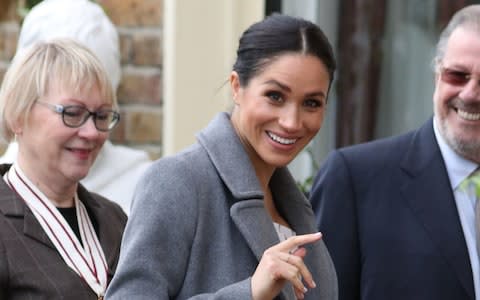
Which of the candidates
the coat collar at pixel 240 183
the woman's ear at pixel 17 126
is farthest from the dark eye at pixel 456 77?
the woman's ear at pixel 17 126

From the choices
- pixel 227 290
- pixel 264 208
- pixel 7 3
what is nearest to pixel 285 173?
pixel 264 208

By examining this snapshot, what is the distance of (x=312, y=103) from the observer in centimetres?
404

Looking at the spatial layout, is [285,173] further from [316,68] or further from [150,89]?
[150,89]

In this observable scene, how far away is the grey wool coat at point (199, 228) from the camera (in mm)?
3811

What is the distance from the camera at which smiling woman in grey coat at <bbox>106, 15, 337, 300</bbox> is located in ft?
12.5

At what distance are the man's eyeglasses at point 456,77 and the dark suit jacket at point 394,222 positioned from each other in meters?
0.24

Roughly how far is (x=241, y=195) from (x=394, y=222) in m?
1.25

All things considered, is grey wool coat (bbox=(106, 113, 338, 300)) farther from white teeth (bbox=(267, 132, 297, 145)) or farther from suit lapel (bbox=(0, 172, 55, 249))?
suit lapel (bbox=(0, 172, 55, 249))

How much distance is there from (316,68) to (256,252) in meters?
0.50

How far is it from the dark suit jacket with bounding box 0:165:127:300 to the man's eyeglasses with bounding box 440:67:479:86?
1204 millimetres

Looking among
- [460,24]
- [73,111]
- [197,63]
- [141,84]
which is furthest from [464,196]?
[141,84]

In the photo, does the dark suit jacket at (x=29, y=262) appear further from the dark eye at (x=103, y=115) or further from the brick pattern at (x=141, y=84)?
the brick pattern at (x=141, y=84)

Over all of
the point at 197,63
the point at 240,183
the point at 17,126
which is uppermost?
the point at 240,183

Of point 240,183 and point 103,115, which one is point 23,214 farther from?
point 240,183
